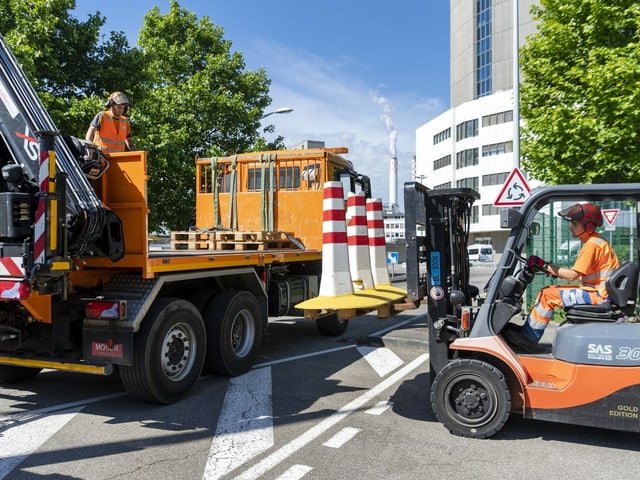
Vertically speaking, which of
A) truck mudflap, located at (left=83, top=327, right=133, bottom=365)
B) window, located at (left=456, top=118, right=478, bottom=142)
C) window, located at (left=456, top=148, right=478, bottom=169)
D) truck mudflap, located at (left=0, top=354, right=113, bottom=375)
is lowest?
truck mudflap, located at (left=0, top=354, right=113, bottom=375)

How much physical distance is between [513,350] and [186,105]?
1278cm

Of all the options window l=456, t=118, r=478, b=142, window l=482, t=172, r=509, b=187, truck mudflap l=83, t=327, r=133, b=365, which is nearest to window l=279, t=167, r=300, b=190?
truck mudflap l=83, t=327, r=133, b=365

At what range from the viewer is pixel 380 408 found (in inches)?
203

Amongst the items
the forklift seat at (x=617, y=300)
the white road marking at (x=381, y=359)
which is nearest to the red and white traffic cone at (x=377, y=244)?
the white road marking at (x=381, y=359)

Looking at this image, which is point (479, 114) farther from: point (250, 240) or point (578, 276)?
point (578, 276)

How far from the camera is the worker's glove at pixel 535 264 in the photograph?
453 centimetres

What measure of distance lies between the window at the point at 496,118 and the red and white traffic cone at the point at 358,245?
5101 centimetres

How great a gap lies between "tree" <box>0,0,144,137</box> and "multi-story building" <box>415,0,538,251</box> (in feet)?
152

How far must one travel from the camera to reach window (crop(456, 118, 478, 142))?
5678 cm

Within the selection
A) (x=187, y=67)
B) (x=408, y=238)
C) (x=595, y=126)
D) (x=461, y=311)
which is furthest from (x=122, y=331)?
(x=187, y=67)

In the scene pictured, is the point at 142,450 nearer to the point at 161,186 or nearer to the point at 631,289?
the point at 631,289

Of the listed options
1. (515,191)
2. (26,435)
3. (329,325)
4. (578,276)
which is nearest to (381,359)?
(329,325)

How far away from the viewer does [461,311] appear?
4773 mm

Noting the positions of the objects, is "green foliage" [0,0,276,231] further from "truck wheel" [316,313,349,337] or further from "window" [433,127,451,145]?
"window" [433,127,451,145]
